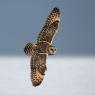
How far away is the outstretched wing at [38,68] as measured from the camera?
668 cm

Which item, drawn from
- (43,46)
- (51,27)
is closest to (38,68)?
(43,46)

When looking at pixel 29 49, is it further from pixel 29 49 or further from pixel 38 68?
pixel 38 68

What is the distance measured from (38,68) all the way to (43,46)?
1.30ft

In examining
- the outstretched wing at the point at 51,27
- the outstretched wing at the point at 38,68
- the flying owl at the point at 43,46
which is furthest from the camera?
the outstretched wing at the point at 51,27

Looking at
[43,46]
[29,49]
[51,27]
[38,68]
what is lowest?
[38,68]

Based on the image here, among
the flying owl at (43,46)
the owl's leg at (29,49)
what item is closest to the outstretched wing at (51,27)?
the flying owl at (43,46)

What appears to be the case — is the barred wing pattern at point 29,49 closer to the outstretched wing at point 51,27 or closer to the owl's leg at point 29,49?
the owl's leg at point 29,49

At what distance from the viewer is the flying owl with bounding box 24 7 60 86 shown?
22.3 ft

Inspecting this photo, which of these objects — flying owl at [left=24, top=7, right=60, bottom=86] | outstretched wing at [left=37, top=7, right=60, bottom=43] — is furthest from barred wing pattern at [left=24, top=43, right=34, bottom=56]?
outstretched wing at [left=37, top=7, right=60, bottom=43]

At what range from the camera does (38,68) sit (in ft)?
22.2
